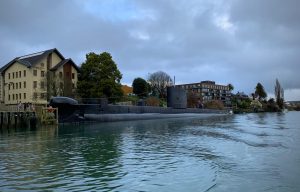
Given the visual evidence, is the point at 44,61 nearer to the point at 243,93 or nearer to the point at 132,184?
the point at 132,184

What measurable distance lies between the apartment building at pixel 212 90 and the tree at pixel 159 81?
65201 millimetres

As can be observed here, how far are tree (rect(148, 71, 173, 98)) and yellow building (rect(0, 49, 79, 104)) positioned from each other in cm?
4141

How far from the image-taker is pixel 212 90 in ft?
616

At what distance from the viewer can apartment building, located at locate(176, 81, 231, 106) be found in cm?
17938

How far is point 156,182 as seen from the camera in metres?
9.75

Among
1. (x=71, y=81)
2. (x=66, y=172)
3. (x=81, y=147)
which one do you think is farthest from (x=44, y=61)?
(x=66, y=172)

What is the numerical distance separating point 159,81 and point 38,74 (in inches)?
1928

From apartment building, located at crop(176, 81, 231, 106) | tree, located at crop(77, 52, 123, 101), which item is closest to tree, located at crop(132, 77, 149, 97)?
tree, located at crop(77, 52, 123, 101)

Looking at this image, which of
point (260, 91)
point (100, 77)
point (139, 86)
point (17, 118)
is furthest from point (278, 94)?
point (17, 118)

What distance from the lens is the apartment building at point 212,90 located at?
589 feet

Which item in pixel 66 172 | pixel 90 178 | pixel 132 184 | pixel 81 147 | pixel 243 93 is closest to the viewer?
pixel 132 184

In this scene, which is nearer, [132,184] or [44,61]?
[132,184]

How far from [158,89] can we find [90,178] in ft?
331

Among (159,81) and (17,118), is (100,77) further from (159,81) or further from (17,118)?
(159,81)
